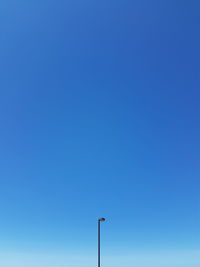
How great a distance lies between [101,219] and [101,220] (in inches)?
4.9

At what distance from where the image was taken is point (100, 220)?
15070mm

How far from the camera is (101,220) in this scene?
592 inches

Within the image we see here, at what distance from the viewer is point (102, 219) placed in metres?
15.0

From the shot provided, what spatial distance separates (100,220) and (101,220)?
9cm

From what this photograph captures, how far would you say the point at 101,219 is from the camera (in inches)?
591

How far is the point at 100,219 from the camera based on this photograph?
1501 centimetres

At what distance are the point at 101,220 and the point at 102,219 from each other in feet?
0.52

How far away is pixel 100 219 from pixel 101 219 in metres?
0.09

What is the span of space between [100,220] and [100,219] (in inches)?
5.4

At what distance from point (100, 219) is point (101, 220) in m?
0.15

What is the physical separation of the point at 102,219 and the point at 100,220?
0.77 feet

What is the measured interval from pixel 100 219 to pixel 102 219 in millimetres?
181
